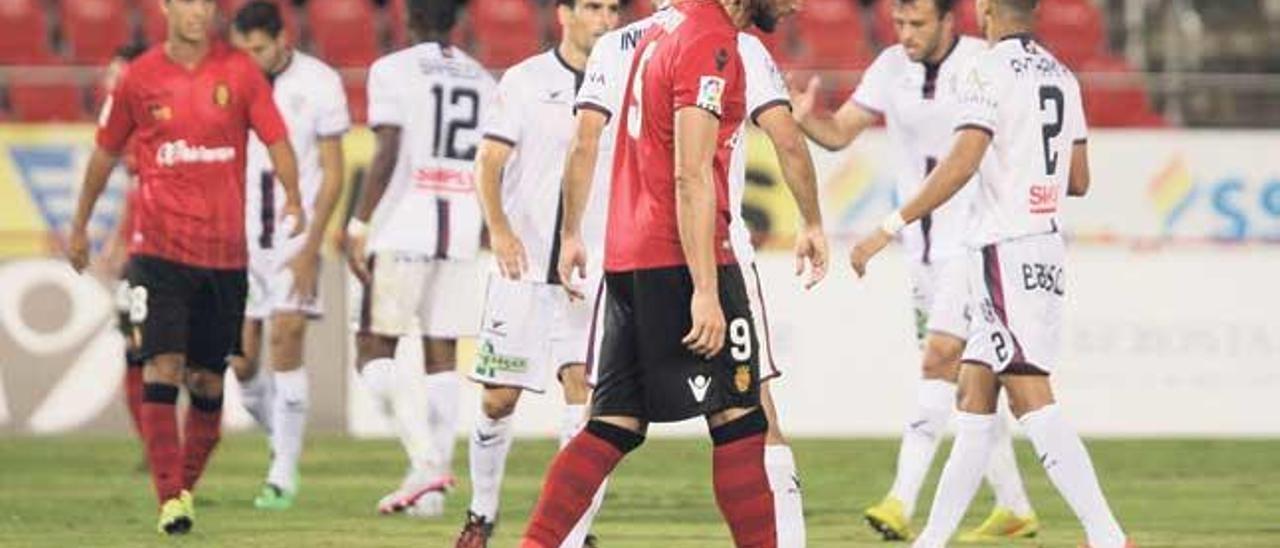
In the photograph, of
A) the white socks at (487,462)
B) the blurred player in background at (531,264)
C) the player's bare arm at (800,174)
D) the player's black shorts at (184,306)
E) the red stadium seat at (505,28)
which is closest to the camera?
the player's bare arm at (800,174)

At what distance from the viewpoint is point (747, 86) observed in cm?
1025

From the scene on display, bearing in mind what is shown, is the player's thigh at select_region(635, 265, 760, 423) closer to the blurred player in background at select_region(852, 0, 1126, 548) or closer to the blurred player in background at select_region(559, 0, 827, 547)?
the blurred player in background at select_region(559, 0, 827, 547)

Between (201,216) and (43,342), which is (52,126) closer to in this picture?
(43,342)

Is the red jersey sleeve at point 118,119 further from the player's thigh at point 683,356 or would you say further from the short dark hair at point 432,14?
the player's thigh at point 683,356

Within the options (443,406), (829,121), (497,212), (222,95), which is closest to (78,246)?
(222,95)

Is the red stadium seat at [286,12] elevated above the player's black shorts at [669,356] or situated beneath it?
situated beneath

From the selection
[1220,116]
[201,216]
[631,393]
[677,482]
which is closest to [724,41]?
[631,393]

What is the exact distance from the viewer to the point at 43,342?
67.8ft

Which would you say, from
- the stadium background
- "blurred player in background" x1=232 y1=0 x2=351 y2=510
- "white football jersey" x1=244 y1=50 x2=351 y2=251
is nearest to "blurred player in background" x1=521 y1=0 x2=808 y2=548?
the stadium background

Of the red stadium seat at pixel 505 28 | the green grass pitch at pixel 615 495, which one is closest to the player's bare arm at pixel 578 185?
the green grass pitch at pixel 615 495

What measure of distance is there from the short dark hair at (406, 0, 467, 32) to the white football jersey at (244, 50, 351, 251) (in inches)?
35.5

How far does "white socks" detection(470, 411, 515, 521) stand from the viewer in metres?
12.7

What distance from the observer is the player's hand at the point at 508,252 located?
1207 centimetres

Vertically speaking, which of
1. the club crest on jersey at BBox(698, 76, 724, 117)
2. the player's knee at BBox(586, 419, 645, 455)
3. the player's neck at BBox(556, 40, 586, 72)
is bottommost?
the player's knee at BBox(586, 419, 645, 455)
